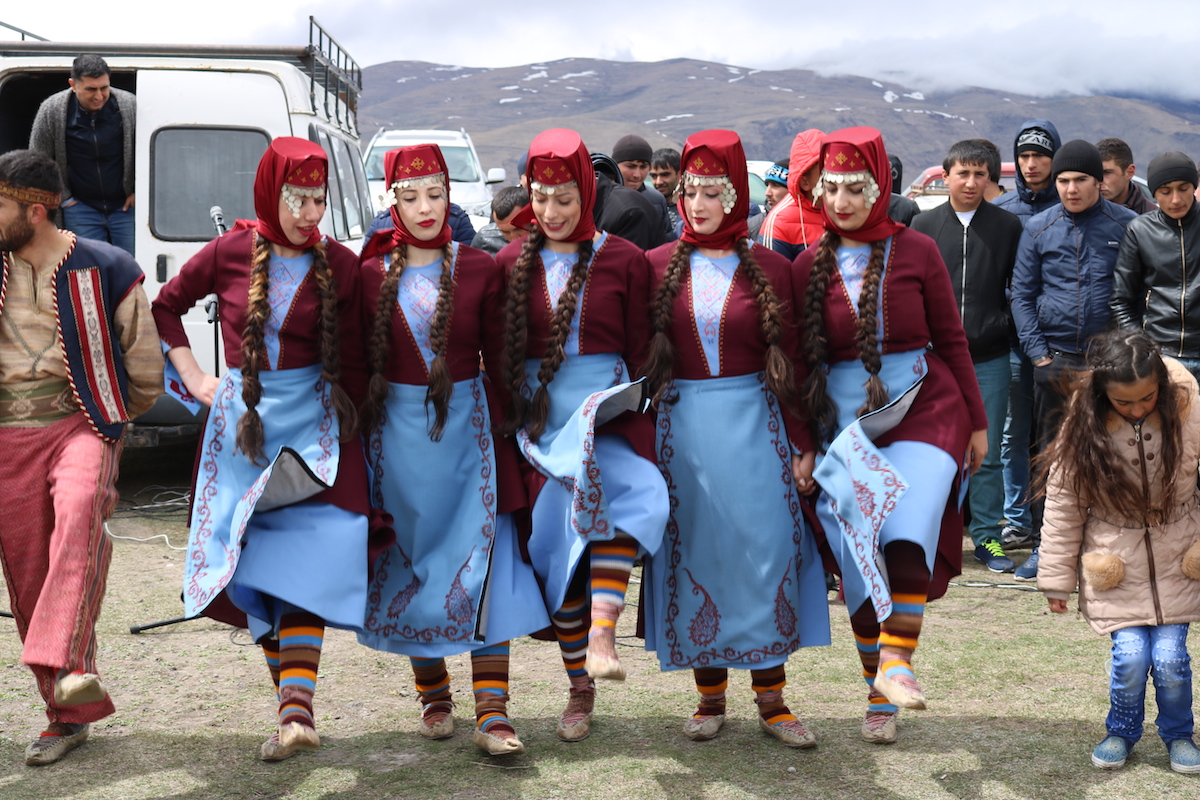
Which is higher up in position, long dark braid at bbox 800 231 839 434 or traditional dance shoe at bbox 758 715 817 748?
long dark braid at bbox 800 231 839 434

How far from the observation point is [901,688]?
3.16m

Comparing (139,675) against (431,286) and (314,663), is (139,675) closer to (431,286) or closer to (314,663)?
(314,663)

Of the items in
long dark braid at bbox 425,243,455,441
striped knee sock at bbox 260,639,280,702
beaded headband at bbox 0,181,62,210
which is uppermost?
beaded headband at bbox 0,181,62,210

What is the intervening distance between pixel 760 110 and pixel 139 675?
399 feet

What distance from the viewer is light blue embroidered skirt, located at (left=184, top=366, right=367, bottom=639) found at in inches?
132

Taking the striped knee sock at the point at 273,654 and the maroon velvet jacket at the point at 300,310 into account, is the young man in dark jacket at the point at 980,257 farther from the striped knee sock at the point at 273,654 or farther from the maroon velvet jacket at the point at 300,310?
the striped knee sock at the point at 273,654

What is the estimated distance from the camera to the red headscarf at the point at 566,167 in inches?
139

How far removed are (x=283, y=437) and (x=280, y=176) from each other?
2.38 feet

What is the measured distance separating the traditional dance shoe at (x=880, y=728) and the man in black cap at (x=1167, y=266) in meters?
2.60

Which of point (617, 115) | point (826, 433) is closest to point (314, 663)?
point (826, 433)

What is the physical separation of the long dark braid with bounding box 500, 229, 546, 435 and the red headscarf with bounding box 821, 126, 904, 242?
0.89 m

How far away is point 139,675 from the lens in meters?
4.39

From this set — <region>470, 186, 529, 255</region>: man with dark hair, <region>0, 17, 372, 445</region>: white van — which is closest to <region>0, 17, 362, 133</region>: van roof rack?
<region>0, 17, 372, 445</region>: white van

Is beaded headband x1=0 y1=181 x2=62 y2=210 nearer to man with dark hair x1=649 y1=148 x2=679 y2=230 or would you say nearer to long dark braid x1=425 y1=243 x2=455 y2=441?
long dark braid x1=425 y1=243 x2=455 y2=441
